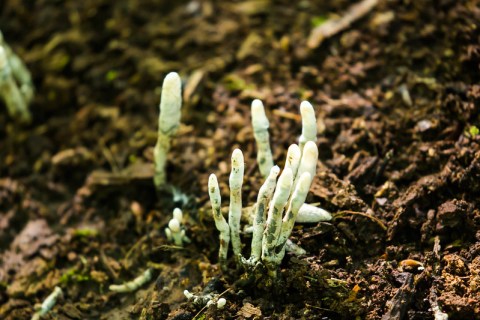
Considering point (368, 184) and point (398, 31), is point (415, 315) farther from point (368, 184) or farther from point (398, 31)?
point (398, 31)

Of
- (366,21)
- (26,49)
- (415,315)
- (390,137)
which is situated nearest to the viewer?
(415,315)

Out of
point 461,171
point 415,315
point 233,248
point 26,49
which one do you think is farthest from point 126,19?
point 415,315

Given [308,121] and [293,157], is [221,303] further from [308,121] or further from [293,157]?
[308,121]

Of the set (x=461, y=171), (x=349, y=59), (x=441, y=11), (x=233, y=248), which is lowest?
(x=233, y=248)

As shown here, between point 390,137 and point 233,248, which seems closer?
point 233,248

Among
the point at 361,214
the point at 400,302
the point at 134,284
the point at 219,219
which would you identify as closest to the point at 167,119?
the point at 219,219
